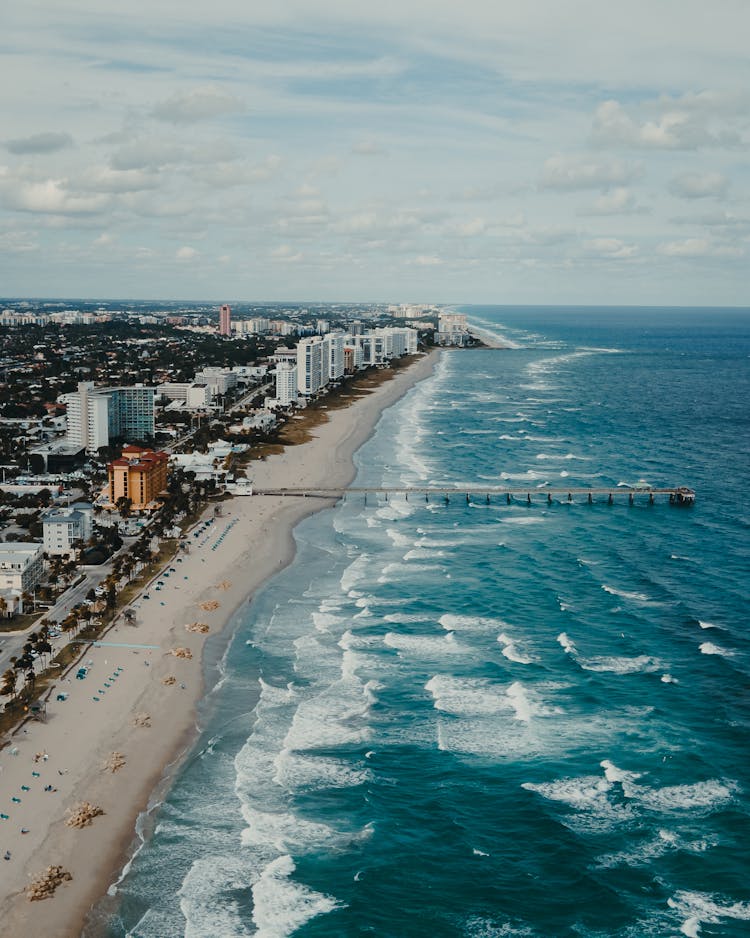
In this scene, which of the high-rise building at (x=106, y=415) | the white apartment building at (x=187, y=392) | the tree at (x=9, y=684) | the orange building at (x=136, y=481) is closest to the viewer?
the tree at (x=9, y=684)

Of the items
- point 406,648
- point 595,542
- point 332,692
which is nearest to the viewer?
point 332,692

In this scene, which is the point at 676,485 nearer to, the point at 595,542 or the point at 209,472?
the point at 595,542

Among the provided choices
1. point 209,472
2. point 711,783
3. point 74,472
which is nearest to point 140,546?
point 209,472

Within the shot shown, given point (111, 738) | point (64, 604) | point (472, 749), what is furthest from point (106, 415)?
point (472, 749)

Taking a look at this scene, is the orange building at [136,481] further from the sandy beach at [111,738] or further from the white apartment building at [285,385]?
the white apartment building at [285,385]

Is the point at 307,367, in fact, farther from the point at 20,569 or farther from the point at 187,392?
the point at 20,569

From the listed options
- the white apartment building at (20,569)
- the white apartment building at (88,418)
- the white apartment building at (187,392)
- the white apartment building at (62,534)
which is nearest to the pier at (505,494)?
the white apartment building at (62,534)

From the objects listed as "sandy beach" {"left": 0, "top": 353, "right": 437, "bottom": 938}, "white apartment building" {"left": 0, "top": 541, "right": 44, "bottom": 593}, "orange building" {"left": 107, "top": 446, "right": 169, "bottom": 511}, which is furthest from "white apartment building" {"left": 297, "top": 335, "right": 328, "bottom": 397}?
"white apartment building" {"left": 0, "top": 541, "right": 44, "bottom": 593}
